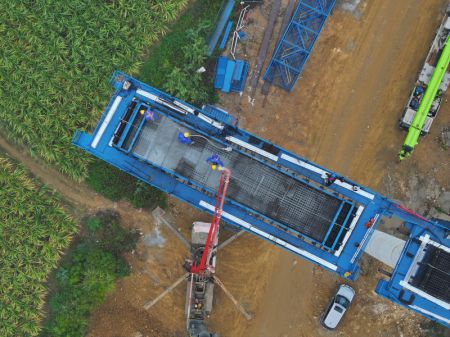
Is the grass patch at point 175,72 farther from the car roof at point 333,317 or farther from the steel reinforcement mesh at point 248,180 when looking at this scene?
the car roof at point 333,317

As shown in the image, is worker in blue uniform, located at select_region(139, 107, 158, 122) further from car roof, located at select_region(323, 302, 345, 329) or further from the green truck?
car roof, located at select_region(323, 302, 345, 329)

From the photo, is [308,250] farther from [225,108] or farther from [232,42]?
[232,42]

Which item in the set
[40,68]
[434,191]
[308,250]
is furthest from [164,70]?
[434,191]

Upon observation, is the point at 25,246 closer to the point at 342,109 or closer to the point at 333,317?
the point at 333,317

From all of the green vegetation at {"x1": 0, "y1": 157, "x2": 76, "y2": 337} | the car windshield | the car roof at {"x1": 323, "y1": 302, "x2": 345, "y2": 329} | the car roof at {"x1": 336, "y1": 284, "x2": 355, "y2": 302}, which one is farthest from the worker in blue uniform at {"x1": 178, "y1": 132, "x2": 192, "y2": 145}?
the car roof at {"x1": 323, "y1": 302, "x2": 345, "y2": 329}

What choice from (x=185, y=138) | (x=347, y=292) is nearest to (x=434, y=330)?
(x=347, y=292)

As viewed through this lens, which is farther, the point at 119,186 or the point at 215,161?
the point at 119,186
